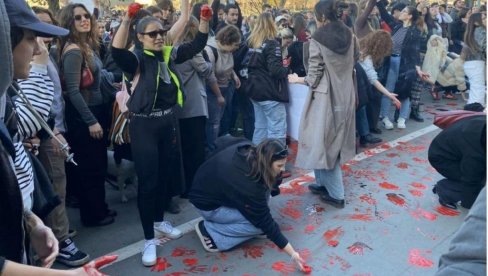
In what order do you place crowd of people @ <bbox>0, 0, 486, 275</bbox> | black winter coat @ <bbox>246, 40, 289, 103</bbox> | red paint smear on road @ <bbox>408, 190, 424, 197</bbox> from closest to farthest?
crowd of people @ <bbox>0, 0, 486, 275</bbox>
red paint smear on road @ <bbox>408, 190, 424, 197</bbox>
black winter coat @ <bbox>246, 40, 289, 103</bbox>

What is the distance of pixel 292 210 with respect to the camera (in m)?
4.50

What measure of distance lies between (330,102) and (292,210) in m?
1.09

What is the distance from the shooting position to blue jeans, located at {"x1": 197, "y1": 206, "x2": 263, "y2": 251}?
3.73 m

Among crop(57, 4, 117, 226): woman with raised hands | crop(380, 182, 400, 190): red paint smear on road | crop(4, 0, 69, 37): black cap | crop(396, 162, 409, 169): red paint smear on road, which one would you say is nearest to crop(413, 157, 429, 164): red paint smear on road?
crop(396, 162, 409, 169): red paint smear on road

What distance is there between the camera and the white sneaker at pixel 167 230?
3957 millimetres

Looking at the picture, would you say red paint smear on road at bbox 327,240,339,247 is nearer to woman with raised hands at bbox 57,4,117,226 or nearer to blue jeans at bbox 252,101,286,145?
blue jeans at bbox 252,101,286,145

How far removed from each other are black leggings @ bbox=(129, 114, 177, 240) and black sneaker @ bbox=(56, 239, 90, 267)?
1.68ft

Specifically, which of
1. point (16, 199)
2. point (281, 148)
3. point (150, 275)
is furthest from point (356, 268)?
point (16, 199)

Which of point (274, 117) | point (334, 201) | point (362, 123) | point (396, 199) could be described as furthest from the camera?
point (362, 123)

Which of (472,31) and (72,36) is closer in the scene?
(72,36)

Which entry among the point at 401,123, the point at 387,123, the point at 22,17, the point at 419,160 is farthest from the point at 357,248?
the point at 401,123

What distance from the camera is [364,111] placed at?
21.0ft

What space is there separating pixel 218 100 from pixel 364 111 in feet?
7.29

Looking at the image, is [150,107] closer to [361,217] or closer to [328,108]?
[328,108]
